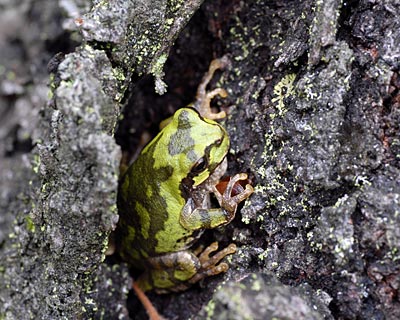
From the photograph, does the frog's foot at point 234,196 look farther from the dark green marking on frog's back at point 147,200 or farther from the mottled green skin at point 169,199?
the dark green marking on frog's back at point 147,200

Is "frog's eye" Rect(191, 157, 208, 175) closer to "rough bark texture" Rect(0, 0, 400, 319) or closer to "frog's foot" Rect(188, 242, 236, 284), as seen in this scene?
"rough bark texture" Rect(0, 0, 400, 319)

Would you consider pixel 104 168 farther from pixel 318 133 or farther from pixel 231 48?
pixel 231 48

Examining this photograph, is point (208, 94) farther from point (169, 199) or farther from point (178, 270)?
point (178, 270)

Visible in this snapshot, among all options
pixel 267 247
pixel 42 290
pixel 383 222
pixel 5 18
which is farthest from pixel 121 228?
pixel 5 18

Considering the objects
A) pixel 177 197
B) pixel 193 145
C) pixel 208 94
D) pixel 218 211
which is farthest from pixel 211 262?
pixel 208 94

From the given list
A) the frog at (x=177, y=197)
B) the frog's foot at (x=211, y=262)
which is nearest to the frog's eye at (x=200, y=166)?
the frog at (x=177, y=197)

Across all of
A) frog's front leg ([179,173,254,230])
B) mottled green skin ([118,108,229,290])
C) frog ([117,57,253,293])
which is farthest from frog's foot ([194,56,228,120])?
frog's front leg ([179,173,254,230])
